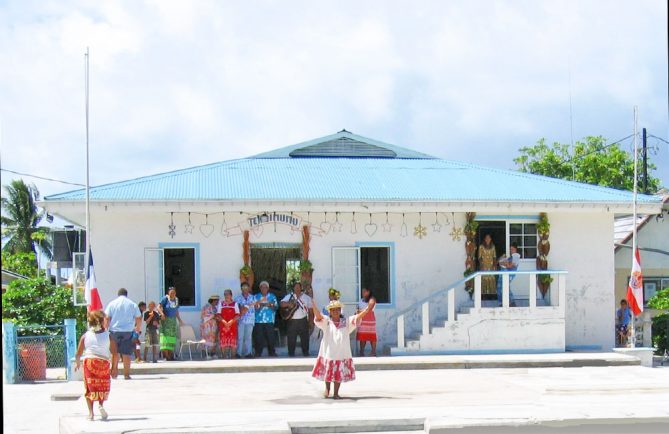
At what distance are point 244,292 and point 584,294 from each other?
7.91 m

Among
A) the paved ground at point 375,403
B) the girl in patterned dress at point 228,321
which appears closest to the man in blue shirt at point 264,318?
the girl in patterned dress at point 228,321

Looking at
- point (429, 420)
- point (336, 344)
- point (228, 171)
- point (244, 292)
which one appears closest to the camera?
point (429, 420)

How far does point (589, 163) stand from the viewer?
4772cm

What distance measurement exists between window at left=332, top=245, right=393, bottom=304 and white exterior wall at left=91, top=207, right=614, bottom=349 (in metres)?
0.16

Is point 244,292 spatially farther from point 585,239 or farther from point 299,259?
point 585,239

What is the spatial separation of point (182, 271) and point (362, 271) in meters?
4.04

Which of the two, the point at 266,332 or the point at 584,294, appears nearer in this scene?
the point at 266,332

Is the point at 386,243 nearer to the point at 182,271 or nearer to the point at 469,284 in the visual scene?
the point at 469,284

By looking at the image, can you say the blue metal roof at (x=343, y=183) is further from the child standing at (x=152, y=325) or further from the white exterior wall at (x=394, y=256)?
the child standing at (x=152, y=325)

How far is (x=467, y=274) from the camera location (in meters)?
21.7

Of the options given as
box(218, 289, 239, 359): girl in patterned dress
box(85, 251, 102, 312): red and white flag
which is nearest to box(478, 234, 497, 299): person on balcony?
box(218, 289, 239, 359): girl in patterned dress

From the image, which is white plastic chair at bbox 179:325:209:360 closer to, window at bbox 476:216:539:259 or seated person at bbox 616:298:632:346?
window at bbox 476:216:539:259

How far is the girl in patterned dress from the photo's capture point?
20094 millimetres

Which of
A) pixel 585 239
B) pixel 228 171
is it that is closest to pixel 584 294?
pixel 585 239
